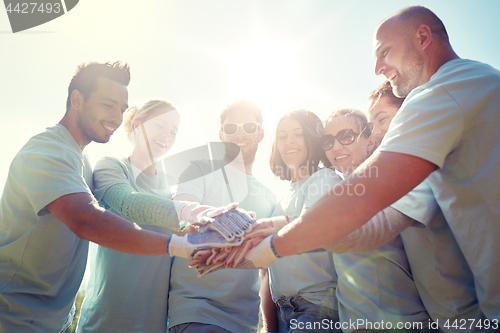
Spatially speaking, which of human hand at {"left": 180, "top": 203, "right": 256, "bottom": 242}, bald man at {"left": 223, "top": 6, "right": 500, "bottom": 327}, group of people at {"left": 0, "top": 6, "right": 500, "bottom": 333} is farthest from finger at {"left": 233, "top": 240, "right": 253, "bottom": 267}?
bald man at {"left": 223, "top": 6, "right": 500, "bottom": 327}

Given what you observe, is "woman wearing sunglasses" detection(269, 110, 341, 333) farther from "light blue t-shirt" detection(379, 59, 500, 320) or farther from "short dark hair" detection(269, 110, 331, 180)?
"light blue t-shirt" detection(379, 59, 500, 320)

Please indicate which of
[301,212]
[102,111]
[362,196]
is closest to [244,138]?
[301,212]

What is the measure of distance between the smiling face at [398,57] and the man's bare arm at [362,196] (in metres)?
1.40

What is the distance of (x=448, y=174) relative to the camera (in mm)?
2404

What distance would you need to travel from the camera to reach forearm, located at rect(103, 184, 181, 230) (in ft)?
12.0

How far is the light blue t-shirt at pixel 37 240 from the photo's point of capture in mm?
3029

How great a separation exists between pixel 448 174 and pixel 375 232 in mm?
807

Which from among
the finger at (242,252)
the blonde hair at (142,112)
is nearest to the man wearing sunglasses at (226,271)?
the finger at (242,252)

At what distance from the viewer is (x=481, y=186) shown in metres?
2.21

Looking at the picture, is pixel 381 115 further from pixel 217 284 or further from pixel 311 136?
pixel 217 284

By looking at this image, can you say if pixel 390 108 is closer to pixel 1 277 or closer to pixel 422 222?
pixel 422 222

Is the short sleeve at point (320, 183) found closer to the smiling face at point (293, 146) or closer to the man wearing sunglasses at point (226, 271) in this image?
the smiling face at point (293, 146)

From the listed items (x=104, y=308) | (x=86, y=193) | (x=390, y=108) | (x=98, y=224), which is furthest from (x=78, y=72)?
(x=390, y=108)

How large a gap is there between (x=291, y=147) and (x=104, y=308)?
3270mm
